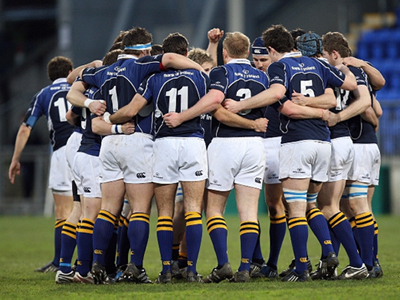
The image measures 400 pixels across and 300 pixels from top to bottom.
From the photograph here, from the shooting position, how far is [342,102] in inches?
276

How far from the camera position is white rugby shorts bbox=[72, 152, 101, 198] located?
22.4 feet

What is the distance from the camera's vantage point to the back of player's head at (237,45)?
6672mm

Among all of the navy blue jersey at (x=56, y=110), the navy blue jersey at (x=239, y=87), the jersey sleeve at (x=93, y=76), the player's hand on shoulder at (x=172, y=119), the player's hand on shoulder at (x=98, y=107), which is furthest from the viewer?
the navy blue jersey at (x=56, y=110)

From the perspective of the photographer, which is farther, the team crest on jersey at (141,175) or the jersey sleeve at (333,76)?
the jersey sleeve at (333,76)

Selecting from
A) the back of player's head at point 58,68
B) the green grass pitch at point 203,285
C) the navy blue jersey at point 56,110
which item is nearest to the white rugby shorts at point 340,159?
the green grass pitch at point 203,285

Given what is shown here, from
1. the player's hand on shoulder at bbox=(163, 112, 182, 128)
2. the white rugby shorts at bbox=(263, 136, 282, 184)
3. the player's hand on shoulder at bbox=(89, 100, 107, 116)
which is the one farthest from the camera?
the white rugby shorts at bbox=(263, 136, 282, 184)

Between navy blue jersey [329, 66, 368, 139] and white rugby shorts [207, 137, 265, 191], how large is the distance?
0.88 metres

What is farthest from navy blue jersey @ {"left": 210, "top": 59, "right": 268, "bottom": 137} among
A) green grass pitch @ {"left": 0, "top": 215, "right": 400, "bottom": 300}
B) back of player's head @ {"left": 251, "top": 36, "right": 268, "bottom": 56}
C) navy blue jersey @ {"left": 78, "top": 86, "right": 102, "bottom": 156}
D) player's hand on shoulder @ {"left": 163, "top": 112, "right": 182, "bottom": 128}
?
green grass pitch @ {"left": 0, "top": 215, "right": 400, "bottom": 300}

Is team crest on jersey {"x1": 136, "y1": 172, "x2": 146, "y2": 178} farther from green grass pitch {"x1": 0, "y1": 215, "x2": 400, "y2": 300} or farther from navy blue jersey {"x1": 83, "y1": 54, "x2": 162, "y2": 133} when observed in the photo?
green grass pitch {"x1": 0, "y1": 215, "x2": 400, "y2": 300}

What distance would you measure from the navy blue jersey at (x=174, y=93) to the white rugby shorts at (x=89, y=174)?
824mm

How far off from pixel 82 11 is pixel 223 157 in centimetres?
1550

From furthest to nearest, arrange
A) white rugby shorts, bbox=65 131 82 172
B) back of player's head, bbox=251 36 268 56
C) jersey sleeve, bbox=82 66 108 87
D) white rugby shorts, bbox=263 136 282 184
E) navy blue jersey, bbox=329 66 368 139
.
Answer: back of player's head, bbox=251 36 268 56, white rugby shorts, bbox=65 131 82 172, white rugby shorts, bbox=263 136 282 184, navy blue jersey, bbox=329 66 368 139, jersey sleeve, bbox=82 66 108 87

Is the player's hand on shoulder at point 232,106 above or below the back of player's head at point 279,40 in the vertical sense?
below

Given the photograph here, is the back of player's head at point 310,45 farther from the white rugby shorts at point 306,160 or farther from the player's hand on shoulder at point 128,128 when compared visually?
the player's hand on shoulder at point 128,128
